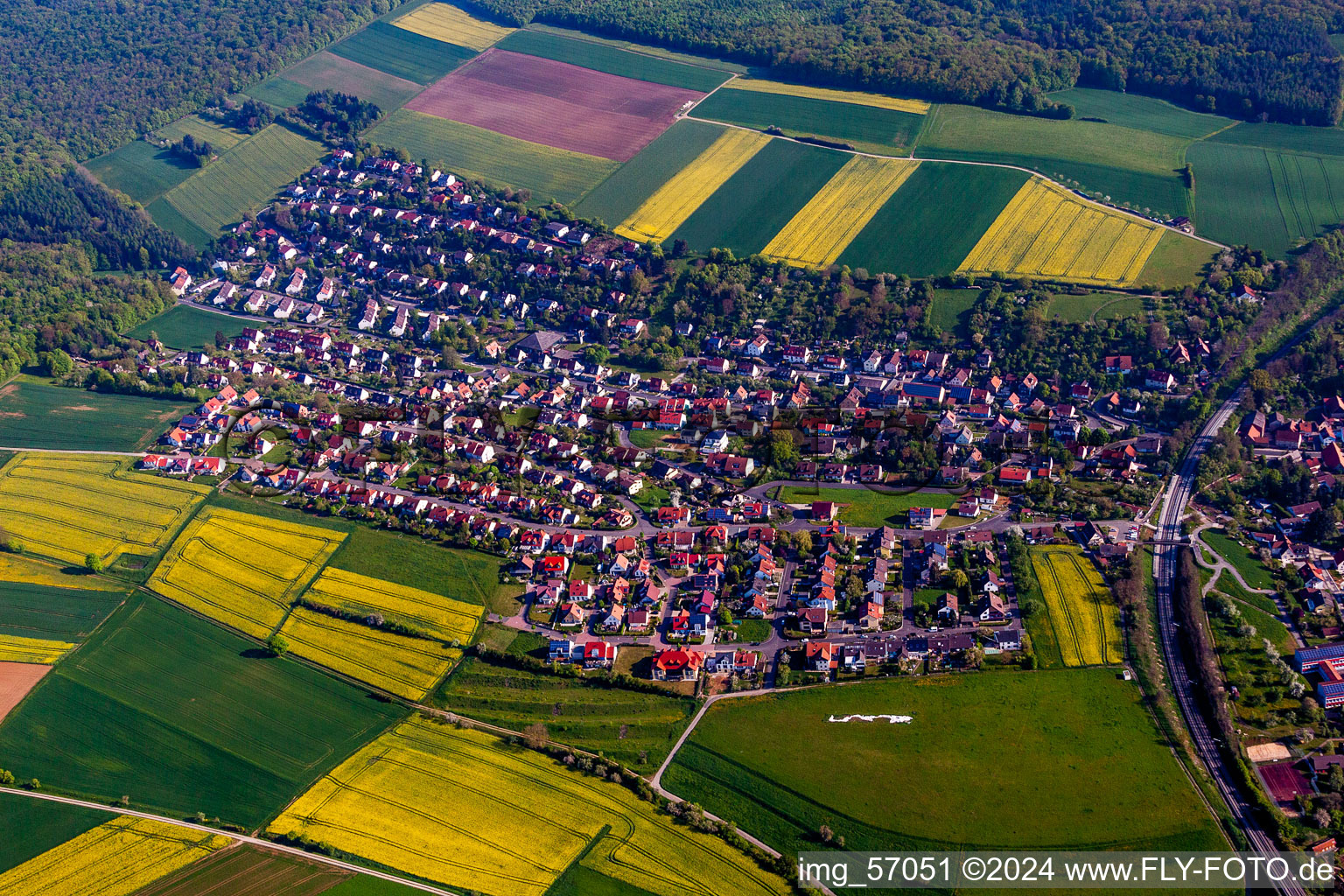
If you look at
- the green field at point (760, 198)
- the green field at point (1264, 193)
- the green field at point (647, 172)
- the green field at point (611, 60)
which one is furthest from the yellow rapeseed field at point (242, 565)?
the green field at point (1264, 193)

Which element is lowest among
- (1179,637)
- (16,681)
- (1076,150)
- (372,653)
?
(16,681)

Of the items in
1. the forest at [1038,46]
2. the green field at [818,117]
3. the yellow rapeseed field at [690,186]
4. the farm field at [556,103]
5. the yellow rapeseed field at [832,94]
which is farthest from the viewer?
the farm field at [556,103]

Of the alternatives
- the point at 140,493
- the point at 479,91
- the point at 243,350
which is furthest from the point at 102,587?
the point at 479,91

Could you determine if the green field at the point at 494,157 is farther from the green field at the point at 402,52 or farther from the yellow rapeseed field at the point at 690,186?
the green field at the point at 402,52

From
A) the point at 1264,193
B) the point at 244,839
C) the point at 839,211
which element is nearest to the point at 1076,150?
the point at 1264,193

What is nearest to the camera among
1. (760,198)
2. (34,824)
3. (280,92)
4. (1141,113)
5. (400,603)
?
(34,824)

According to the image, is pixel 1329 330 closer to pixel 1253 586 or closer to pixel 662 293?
pixel 1253 586

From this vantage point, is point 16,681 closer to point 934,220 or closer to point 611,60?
point 934,220
